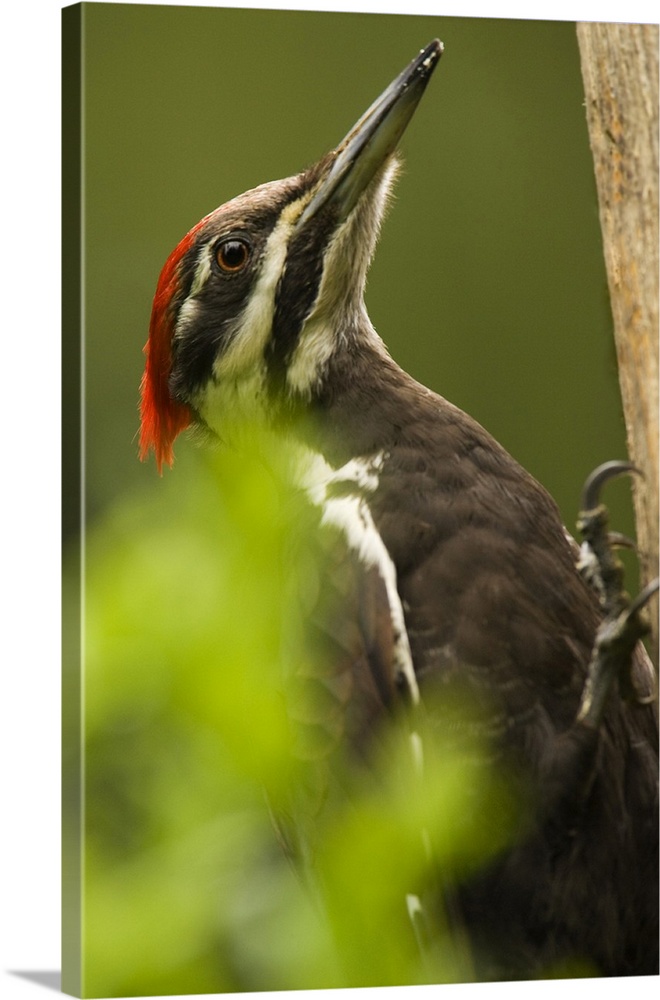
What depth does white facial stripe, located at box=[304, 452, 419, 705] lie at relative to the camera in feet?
7.75

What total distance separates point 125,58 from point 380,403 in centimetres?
78

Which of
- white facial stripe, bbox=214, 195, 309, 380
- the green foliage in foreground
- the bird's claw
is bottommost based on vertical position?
the bird's claw

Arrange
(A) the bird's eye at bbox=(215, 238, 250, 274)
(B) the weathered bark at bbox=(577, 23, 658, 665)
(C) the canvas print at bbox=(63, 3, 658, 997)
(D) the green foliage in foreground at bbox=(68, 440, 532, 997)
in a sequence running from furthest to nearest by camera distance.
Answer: (B) the weathered bark at bbox=(577, 23, 658, 665)
(A) the bird's eye at bbox=(215, 238, 250, 274)
(C) the canvas print at bbox=(63, 3, 658, 997)
(D) the green foliage in foreground at bbox=(68, 440, 532, 997)

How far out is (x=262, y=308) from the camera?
245 centimetres

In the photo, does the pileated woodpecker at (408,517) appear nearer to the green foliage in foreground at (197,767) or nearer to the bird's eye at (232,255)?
the bird's eye at (232,255)

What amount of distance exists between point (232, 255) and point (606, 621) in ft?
3.23

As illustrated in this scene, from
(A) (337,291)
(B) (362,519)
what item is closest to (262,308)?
(A) (337,291)

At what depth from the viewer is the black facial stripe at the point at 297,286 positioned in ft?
8.01

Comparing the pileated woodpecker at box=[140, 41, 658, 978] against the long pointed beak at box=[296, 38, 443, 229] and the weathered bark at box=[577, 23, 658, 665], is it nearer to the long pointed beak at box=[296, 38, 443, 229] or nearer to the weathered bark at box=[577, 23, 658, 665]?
the long pointed beak at box=[296, 38, 443, 229]

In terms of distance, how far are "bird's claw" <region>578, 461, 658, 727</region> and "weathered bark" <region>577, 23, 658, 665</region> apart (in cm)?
22

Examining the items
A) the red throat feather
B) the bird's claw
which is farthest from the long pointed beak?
the bird's claw

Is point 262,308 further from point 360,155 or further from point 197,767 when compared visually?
point 197,767
